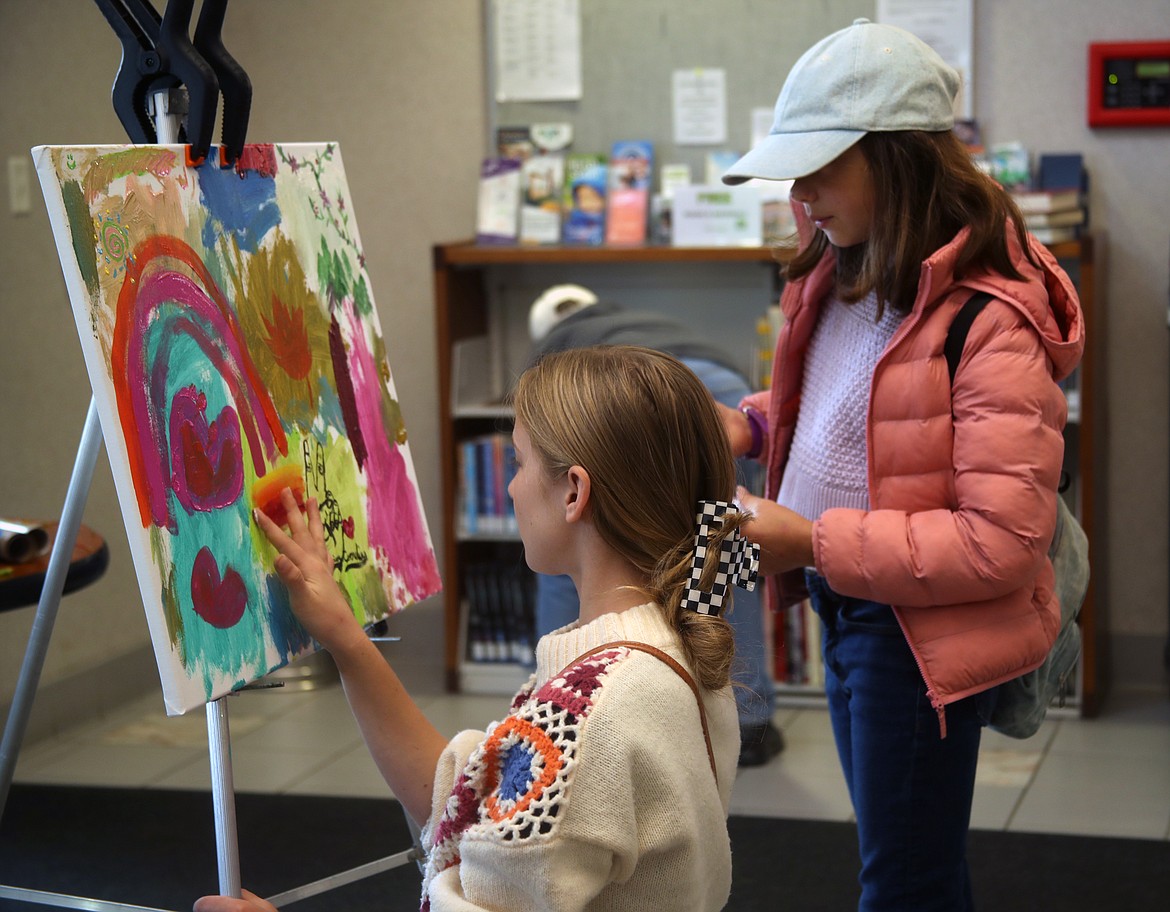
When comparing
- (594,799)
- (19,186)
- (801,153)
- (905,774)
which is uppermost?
(19,186)

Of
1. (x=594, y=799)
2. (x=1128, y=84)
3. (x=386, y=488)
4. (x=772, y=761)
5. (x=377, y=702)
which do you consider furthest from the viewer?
(x=1128, y=84)

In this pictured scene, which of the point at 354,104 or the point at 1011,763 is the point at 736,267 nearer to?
the point at 354,104

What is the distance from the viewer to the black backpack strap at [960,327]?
152cm

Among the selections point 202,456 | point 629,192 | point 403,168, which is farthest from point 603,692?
point 403,168

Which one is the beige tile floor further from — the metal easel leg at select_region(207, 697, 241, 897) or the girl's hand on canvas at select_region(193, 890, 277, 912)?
the girl's hand on canvas at select_region(193, 890, 277, 912)

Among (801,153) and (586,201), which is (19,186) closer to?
(586,201)

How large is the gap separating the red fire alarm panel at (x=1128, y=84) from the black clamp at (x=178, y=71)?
101 inches

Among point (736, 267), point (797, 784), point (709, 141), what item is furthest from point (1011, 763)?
point (709, 141)

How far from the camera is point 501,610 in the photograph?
3820mm

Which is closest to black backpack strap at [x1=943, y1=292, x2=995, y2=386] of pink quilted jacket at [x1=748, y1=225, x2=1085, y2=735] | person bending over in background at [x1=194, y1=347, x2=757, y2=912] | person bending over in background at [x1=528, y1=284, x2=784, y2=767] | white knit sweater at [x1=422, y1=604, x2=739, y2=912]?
pink quilted jacket at [x1=748, y1=225, x2=1085, y2=735]

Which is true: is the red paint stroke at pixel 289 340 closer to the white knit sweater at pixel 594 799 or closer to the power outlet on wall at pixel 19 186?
the white knit sweater at pixel 594 799

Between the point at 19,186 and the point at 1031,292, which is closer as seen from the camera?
the point at 1031,292

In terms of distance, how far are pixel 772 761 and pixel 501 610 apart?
91 cm

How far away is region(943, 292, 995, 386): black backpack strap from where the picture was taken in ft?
4.99
